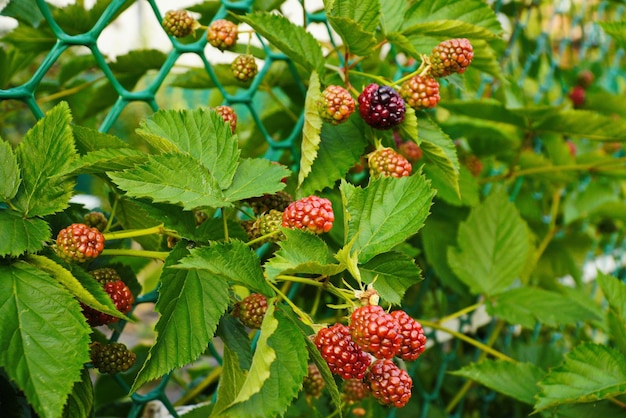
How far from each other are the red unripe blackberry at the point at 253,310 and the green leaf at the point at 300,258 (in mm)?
98

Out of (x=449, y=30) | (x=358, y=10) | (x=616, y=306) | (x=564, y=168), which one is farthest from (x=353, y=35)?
(x=564, y=168)

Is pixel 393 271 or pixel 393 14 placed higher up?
pixel 393 14

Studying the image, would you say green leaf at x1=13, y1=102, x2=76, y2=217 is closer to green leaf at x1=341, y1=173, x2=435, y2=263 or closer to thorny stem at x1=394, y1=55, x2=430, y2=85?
green leaf at x1=341, y1=173, x2=435, y2=263

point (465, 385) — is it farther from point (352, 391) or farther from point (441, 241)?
point (352, 391)

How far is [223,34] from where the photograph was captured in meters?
0.73

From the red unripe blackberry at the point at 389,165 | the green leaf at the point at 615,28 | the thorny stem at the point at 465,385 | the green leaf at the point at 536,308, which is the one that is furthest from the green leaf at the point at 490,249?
the red unripe blackberry at the point at 389,165

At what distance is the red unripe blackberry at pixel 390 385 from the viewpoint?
0.55 meters

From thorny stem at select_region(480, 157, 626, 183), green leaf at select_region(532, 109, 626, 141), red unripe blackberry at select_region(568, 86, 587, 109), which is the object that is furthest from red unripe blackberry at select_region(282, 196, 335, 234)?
red unripe blackberry at select_region(568, 86, 587, 109)

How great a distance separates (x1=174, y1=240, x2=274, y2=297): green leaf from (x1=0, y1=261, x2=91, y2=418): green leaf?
108mm

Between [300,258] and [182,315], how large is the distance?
14 cm

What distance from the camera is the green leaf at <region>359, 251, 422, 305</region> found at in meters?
0.61

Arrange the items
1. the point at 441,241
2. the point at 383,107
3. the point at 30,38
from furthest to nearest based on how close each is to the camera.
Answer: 1. the point at 441,241
2. the point at 30,38
3. the point at 383,107

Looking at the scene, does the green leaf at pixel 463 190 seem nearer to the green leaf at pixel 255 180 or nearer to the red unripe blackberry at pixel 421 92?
the red unripe blackberry at pixel 421 92

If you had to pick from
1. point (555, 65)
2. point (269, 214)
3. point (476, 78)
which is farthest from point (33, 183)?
point (555, 65)
